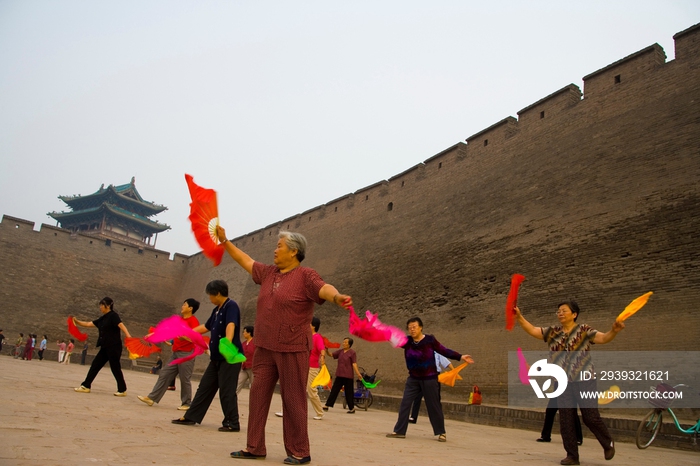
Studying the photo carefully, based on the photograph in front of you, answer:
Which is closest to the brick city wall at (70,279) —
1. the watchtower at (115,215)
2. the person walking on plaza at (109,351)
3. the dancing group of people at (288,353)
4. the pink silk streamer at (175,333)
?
the watchtower at (115,215)

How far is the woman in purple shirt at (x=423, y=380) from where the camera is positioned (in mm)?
5266

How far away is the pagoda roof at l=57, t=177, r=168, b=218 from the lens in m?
42.6

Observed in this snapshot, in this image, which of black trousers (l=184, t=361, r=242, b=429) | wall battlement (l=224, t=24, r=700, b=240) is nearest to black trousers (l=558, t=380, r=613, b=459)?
black trousers (l=184, t=361, r=242, b=429)

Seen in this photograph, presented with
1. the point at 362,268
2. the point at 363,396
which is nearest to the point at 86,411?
the point at 363,396

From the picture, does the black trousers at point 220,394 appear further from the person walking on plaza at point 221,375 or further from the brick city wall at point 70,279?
the brick city wall at point 70,279

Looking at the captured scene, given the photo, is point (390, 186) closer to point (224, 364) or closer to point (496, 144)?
point (496, 144)

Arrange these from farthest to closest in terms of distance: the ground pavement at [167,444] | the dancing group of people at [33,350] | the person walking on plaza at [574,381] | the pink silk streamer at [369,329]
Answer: the dancing group of people at [33,350] → the person walking on plaza at [574,381] → the pink silk streamer at [369,329] → the ground pavement at [167,444]

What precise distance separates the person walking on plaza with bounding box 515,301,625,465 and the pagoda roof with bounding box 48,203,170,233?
42.0 meters

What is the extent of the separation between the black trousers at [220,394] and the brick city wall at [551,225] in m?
7.41

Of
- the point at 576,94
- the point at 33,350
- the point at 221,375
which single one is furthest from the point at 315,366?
the point at 33,350

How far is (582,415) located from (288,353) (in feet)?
7.51

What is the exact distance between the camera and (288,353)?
3.26 m

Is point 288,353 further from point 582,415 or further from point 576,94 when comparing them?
point 576,94

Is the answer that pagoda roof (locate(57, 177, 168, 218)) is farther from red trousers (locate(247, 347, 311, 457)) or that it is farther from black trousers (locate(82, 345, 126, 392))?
red trousers (locate(247, 347, 311, 457))
